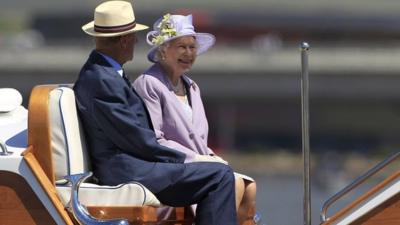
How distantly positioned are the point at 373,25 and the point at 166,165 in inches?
2434

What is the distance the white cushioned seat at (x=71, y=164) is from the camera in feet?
19.0

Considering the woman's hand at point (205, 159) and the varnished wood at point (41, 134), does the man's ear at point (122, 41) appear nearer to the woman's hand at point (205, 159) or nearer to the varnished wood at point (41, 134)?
the varnished wood at point (41, 134)

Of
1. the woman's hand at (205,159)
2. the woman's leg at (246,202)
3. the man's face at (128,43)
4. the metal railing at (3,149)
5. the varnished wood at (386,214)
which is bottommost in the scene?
the woman's leg at (246,202)

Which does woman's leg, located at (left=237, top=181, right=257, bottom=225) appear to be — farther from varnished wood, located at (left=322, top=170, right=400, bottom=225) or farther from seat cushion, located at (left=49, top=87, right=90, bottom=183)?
seat cushion, located at (left=49, top=87, right=90, bottom=183)

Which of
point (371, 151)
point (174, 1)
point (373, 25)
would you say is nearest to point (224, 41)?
point (174, 1)

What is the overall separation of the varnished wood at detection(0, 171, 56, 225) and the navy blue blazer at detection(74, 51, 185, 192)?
39 cm

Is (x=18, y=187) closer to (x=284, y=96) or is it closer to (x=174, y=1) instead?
(x=284, y=96)

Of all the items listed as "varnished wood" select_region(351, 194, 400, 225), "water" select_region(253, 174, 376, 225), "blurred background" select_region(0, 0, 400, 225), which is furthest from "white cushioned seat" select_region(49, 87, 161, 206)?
"blurred background" select_region(0, 0, 400, 225)

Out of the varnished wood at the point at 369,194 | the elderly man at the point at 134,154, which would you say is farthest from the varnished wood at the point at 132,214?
the varnished wood at the point at 369,194

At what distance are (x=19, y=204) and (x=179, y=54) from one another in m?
1.17

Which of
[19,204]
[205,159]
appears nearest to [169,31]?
[205,159]

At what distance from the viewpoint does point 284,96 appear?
53031 mm

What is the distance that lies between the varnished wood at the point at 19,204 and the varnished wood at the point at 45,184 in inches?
2.2

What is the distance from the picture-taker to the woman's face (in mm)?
6312
